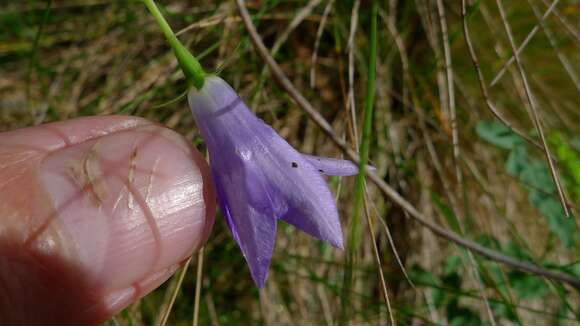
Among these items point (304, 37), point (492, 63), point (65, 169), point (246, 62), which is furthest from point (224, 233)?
point (492, 63)

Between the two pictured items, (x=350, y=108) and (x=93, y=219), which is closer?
(x=93, y=219)

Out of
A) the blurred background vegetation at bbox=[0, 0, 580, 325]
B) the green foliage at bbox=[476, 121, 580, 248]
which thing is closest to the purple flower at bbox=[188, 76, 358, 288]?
the blurred background vegetation at bbox=[0, 0, 580, 325]

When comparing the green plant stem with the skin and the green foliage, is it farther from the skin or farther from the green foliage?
the green foliage

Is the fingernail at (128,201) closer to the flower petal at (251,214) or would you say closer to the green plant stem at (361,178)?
the flower petal at (251,214)

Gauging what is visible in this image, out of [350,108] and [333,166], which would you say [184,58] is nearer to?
[333,166]

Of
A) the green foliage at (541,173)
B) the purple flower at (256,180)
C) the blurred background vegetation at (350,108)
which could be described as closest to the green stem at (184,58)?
the purple flower at (256,180)

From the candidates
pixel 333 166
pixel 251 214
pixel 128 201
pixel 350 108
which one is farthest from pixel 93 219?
pixel 350 108

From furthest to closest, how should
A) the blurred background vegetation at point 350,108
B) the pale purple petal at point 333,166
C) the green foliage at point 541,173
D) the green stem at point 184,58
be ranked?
the blurred background vegetation at point 350,108 < the green foliage at point 541,173 < the pale purple petal at point 333,166 < the green stem at point 184,58
